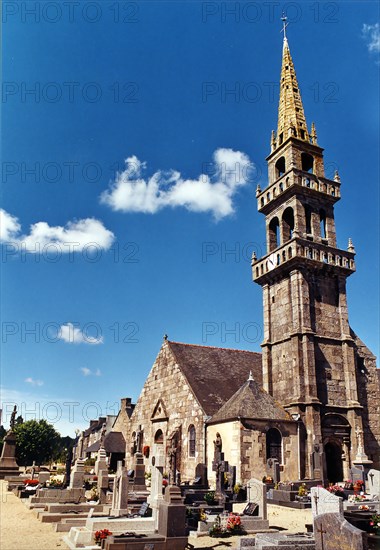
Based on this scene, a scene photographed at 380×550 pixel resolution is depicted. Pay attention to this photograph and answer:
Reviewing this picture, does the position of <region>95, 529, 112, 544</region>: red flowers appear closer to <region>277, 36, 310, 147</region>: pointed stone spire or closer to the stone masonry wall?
the stone masonry wall

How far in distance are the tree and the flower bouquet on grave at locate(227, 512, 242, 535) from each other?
2160 inches

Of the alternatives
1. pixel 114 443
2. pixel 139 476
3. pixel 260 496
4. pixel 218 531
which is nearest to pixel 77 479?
pixel 139 476

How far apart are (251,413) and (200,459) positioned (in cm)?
429

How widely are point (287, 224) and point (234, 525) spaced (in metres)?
20.6

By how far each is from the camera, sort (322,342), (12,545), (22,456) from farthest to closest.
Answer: (22,456) < (322,342) < (12,545)

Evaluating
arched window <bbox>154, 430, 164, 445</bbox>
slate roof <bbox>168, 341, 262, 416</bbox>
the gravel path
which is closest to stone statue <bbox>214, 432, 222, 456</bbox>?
A: slate roof <bbox>168, 341, 262, 416</bbox>

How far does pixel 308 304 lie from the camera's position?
26.8m

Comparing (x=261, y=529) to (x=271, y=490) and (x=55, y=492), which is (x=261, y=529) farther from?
(x=55, y=492)

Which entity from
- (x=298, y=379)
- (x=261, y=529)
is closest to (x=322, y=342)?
(x=298, y=379)

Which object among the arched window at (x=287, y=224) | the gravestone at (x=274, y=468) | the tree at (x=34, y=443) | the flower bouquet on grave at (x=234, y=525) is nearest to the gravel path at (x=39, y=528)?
the flower bouquet on grave at (x=234, y=525)

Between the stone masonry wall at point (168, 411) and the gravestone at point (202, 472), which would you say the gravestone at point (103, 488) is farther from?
the stone masonry wall at point (168, 411)

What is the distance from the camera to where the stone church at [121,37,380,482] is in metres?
23.9

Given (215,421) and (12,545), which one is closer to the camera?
(12,545)

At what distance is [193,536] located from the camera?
12836 mm
